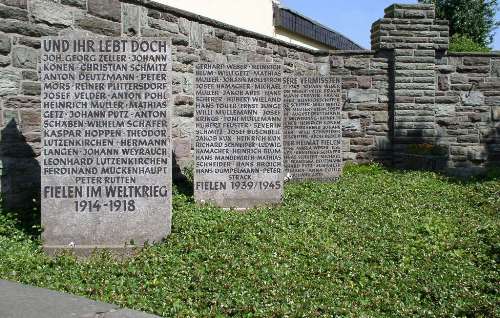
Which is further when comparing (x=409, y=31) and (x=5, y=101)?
(x=409, y=31)

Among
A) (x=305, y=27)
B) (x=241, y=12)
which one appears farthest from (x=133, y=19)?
(x=305, y=27)

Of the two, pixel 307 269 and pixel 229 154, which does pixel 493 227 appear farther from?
pixel 229 154

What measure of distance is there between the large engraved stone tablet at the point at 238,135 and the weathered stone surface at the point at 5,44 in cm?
243

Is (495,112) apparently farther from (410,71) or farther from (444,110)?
(410,71)

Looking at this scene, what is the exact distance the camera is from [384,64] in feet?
41.4

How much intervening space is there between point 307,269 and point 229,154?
304 centimetres

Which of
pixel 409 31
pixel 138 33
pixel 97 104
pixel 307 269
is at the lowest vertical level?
pixel 307 269

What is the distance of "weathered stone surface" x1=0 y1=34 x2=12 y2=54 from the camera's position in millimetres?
6027

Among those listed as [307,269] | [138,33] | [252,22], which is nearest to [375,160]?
[252,22]

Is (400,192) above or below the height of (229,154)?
below

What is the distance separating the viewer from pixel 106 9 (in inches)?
293

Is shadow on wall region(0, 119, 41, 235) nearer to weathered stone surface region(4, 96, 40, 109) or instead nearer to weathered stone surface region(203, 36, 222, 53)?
weathered stone surface region(4, 96, 40, 109)

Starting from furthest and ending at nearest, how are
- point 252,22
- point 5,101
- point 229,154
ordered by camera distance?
point 252,22 → point 229,154 → point 5,101

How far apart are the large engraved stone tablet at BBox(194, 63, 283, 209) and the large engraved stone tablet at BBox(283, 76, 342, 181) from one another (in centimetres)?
227
